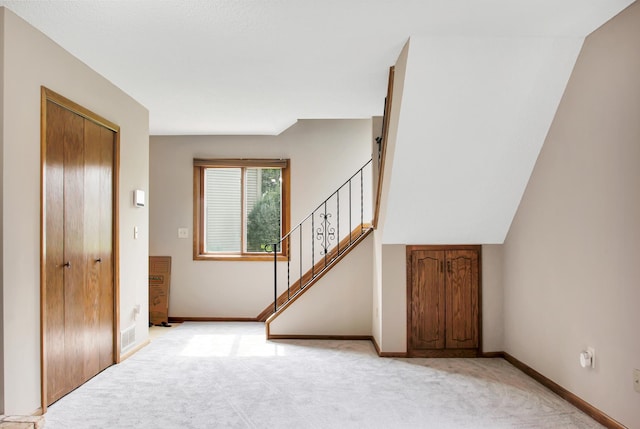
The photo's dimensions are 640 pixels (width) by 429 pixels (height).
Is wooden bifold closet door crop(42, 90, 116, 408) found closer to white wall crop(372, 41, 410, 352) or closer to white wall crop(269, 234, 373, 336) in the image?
white wall crop(269, 234, 373, 336)

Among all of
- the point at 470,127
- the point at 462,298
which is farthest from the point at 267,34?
the point at 462,298

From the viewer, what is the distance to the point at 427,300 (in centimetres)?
436

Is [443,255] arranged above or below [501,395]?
above

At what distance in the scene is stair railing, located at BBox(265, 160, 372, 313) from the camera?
6.08 m

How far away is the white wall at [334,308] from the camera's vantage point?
5027mm

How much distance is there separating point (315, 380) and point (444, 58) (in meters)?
2.54

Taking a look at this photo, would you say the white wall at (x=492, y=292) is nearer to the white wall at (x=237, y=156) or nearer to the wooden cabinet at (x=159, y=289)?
the white wall at (x=237, y=156)

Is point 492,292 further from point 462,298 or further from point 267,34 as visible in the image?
point 267,34

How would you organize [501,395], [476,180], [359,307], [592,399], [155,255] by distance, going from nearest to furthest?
[592,399], [501,395], [476,180], [359,307], [155,255]

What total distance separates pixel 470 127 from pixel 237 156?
11.9ft

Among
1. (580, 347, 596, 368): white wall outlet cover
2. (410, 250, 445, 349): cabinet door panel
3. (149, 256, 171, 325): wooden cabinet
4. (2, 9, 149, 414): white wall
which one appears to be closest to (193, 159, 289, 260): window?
(149, 256, 171, 325): wooden cabinet

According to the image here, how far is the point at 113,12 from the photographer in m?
2.70

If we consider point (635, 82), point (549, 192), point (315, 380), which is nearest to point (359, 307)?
point (315, 380)

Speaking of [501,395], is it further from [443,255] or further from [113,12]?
[113,12]
